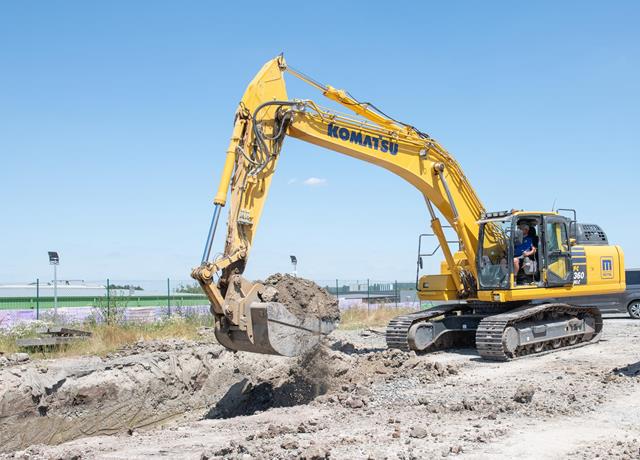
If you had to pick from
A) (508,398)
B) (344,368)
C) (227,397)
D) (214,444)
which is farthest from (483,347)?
(214,444)

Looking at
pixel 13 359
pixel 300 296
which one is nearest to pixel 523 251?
pixel 300 296

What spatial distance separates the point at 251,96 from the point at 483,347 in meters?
6.17

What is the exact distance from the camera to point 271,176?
10.3 meters

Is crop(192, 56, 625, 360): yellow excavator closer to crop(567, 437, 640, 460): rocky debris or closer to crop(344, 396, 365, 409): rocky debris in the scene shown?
crop(344, 396, 365, 409): rocky debris

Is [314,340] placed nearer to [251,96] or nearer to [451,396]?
[451,396]

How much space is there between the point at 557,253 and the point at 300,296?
6.13 m

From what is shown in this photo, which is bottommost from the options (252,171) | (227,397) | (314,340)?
(227,397)

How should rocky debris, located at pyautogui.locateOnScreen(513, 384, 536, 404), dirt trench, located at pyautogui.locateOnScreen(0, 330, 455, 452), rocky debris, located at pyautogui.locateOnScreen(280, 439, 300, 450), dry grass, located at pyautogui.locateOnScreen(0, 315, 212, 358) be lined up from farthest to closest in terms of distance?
1. dry grass, located at pyautogui.locateOnScreen(0, 315, 212, 358)
2. dirt trench, located at pyautogui.locateOnScreen(0, 330, 455, 452)
3. rocky debris, located at pyautogui.locateOnScreen(513, 384, 536, 404)
4. rocky debris, located at pyautogui.locateOnScreen(280, 439, 300, 450)

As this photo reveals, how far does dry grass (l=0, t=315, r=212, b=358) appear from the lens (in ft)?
45.1

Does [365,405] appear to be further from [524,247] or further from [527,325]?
[524,247]

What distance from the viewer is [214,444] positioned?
25.2ft

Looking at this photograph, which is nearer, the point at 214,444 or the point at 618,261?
the point at 214,444

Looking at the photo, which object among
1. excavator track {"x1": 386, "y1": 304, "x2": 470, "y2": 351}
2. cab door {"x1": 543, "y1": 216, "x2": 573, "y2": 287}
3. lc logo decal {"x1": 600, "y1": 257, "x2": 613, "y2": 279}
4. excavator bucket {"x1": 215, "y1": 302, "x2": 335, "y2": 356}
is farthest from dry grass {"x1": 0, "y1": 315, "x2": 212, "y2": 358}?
lc logo decal {"x1": 600, "y1": 257, "x2": 613, "y2": 279}

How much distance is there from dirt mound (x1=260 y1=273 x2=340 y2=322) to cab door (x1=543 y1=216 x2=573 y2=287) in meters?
5.16
